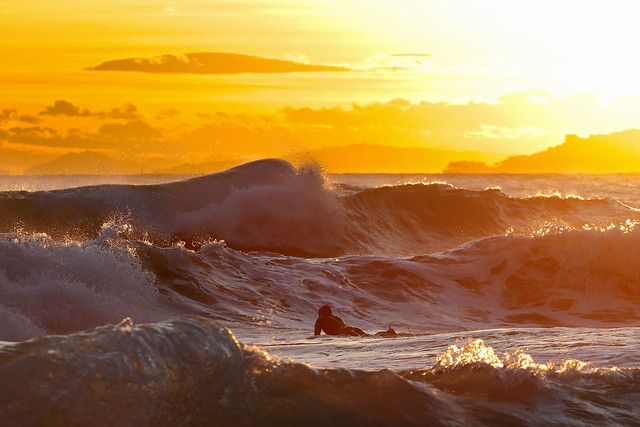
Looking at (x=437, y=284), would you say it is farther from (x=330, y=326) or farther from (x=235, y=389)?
(x=235, y=389)

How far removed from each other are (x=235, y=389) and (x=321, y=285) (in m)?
11.2

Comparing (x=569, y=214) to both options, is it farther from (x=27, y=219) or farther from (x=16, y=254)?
(x=16, y=254)

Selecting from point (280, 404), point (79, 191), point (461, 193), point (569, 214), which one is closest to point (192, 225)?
point (79, 191)

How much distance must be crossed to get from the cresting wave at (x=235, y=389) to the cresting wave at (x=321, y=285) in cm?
608

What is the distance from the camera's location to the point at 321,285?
54.6 feet

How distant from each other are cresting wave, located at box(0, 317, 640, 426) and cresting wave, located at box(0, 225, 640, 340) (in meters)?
6.08

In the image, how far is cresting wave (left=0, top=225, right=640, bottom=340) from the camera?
41.5 feet

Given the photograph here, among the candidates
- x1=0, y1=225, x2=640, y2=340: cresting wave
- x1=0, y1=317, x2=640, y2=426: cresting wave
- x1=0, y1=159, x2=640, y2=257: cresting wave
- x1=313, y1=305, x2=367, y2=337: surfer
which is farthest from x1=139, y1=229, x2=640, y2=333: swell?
x1=0, y1=317, x2=640, y2=426: cresting wave

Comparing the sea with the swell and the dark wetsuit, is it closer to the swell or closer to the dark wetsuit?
the swell

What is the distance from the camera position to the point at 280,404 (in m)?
5.52

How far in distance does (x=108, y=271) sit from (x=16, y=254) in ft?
4.70

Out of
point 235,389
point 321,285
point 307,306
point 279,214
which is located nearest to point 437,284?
point 321,285

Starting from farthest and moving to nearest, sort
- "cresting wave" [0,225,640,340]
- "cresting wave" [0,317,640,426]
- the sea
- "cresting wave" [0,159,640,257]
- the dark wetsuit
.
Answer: "cresting wave" [0,159,640,257] < "cresting wave" [0,225,640,340] < the dark wetsuit < the sea < "cresting wave" [0,317,640,426]

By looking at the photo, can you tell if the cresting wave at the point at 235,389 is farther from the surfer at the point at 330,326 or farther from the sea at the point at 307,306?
the surfer at the point at 330,326
